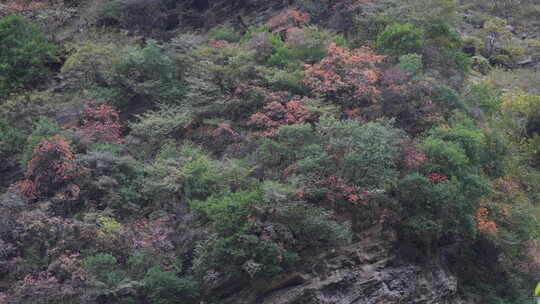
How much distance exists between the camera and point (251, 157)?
16547mm

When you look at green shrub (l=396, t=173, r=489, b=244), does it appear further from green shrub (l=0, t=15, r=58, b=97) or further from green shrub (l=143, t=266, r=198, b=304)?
green shrub (l=0, t=15, r=58, b=97)

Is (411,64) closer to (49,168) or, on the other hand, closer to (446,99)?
(446,99)

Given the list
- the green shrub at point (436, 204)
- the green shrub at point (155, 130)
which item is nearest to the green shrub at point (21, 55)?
the green shrub at point (155, 130)

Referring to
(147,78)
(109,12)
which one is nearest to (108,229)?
(147,78)

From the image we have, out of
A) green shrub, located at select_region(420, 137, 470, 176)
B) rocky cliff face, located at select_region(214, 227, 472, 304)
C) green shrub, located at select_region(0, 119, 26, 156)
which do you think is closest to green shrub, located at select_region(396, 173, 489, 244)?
green shrub, located at select_region(420, 137, 470, 176)

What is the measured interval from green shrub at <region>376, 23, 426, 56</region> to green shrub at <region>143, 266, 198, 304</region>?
1116 cm

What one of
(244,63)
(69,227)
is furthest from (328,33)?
(69,227)

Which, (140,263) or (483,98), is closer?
(140,263)

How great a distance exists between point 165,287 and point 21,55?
1270cm

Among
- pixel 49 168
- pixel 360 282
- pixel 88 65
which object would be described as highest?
pixel 88 65

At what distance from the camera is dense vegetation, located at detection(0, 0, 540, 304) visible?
13555 mm

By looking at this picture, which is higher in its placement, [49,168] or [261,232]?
[49,168]

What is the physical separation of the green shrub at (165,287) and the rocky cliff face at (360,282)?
2.92 feet

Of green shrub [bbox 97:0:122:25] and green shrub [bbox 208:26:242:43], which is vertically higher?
green shrub [bbox 97:0:122:25]
